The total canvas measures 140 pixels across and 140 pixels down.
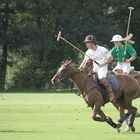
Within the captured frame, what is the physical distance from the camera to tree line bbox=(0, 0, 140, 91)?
60812 millimetres

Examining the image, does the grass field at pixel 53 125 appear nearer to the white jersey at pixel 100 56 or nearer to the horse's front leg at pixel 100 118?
the horse's front leg at pixel 100 118

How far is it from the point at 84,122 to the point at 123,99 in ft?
7.84

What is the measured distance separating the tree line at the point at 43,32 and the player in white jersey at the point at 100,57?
40.3 meters

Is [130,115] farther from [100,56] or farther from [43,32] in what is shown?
[43,32]

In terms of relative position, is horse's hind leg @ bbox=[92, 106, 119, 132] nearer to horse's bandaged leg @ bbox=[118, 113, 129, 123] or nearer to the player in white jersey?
horse's bandaged leg @ bbox=[118, 113, 129, 123]

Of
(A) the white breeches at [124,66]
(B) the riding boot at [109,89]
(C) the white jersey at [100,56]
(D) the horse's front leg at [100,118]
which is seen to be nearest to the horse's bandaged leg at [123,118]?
(D) the horse's front leg at [100,118]

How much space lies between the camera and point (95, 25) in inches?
2454

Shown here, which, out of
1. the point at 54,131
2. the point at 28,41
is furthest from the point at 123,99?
the point at 28,41

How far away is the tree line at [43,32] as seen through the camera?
60812 millimetres

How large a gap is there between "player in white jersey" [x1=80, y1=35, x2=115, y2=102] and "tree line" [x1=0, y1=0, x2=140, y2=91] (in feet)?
132

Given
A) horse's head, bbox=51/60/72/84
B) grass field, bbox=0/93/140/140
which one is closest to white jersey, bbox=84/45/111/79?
horse's head, bbox=51/60/72/84

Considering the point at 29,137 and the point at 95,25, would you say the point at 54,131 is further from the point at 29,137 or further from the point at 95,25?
the point at 95,25

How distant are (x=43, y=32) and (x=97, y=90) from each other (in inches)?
1711

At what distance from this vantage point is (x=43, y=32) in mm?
61875
